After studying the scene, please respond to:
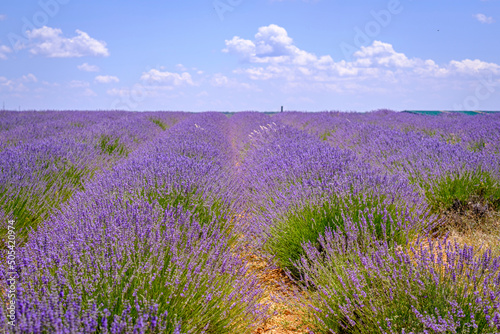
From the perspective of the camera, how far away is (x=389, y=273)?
1.84m

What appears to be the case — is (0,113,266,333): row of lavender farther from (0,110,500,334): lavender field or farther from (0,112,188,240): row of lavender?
(0,112,188,240): row of lavender

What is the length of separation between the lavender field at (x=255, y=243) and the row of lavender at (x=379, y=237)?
14mm

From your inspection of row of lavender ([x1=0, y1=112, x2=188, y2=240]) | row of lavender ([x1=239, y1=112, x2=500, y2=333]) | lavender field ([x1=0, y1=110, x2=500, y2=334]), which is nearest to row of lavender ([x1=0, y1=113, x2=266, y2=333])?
lavender field ([x1=0, y1=110, x2=500, y2=334])

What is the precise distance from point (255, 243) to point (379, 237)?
0.92m

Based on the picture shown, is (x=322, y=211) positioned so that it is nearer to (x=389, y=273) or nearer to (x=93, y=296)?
(x=389, y=273)

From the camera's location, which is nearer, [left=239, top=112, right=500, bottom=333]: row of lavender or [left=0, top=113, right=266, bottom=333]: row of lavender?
[left=0, top=113, right=266, bottom=333]: row of lavender

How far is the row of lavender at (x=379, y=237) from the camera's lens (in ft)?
5.27

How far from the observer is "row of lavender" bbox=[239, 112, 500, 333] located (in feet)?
5.27

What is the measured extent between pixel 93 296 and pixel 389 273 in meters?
1.32

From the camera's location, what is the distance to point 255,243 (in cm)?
270

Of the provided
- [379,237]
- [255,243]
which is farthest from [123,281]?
[379,237]

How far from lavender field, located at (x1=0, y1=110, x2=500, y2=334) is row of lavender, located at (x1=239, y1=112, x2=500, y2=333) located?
0.01 meters

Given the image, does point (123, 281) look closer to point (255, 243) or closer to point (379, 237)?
point (255, 243)

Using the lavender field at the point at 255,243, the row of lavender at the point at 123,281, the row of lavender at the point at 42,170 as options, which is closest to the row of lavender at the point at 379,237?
the lavender field at the point at 255,243
